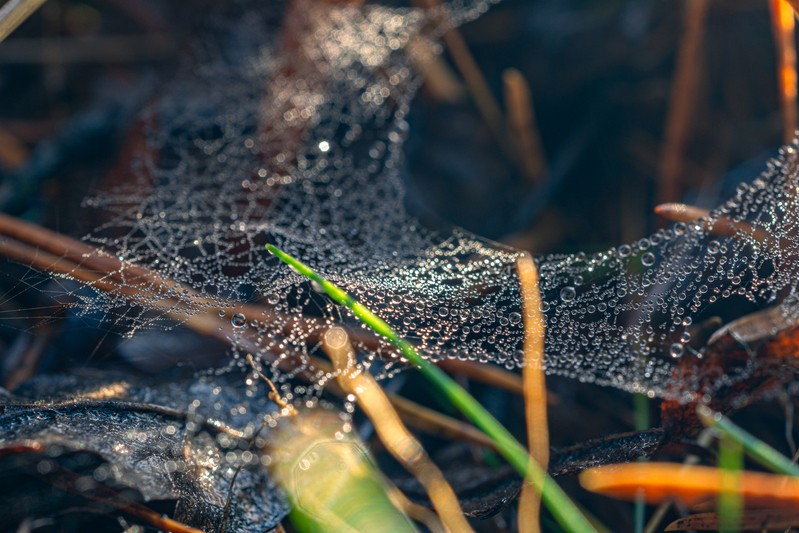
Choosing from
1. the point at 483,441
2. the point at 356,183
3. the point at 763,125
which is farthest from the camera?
the point at 763,125

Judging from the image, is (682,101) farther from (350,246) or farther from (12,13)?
(12,13)

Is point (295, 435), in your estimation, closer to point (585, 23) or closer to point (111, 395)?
point (111, 395)

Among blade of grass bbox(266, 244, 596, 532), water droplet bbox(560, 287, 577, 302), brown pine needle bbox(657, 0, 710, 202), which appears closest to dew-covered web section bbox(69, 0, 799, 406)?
water droplet bbox(560, 287, 577, 302)

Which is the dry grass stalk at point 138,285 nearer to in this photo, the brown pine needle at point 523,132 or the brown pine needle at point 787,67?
the brown pine needle at point 523,132

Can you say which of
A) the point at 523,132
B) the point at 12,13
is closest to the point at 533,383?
the point at 523,132

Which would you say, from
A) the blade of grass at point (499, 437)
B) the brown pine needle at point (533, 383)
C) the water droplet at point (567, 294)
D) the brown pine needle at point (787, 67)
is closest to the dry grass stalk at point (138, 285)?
the brown pine needle at point (533, 383)

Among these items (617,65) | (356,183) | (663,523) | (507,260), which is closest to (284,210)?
(356,183)
